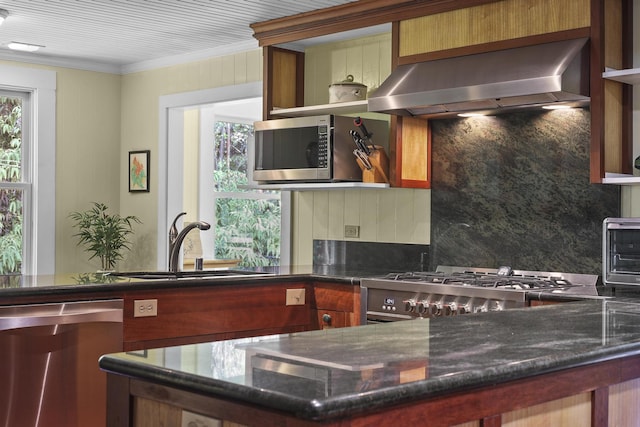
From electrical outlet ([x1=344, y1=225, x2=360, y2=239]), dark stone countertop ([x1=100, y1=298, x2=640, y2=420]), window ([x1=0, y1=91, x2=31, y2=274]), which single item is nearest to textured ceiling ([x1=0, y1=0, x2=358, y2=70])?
window ([x1=0, y1=91, x2=31, y2=274])

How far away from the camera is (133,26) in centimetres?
538

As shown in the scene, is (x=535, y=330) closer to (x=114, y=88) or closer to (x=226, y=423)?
(x=226, y=423)

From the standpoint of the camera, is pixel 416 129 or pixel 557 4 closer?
pixel 557 4

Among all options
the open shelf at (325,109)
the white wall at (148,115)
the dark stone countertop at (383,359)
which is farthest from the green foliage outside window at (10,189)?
the dark stone countertop at (383,359)

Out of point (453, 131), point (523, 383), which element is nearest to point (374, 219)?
point (453, 131)

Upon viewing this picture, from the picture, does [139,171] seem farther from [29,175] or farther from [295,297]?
[295,297]

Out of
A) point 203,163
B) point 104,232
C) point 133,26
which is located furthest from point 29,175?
point 133,26

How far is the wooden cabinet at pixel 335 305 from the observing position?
425 cm

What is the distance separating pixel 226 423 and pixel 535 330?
916mm

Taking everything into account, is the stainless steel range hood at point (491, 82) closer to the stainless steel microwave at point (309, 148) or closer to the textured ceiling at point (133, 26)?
the stainless steel microwave at point (309, 148)

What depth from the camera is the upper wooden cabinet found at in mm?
3678

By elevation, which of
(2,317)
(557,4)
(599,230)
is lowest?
(2,317)

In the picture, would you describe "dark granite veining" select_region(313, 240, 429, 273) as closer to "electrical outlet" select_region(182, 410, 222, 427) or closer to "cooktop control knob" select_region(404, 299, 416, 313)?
"cooktop control knob" select_region(404, 299, 416, 313)

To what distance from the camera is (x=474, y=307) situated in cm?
368
